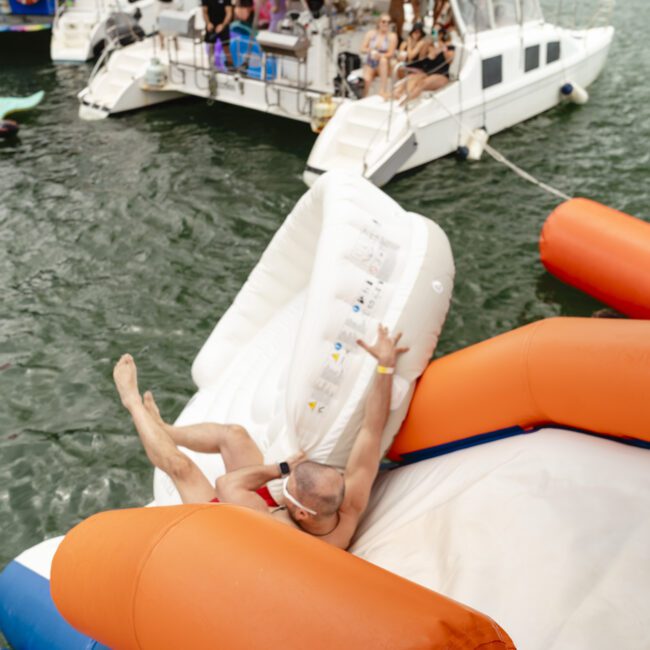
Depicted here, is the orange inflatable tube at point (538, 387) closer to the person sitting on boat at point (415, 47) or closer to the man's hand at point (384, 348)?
the man's hand at point (384, 348)

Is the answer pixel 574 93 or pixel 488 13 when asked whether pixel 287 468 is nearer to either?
pixel 488 13

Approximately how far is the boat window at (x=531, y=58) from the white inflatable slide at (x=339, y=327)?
6002 millimetres

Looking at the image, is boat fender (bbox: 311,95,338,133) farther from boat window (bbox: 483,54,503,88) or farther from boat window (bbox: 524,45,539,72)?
boat window (bbox: 524,45,539,72)

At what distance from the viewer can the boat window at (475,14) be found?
27.9 feet

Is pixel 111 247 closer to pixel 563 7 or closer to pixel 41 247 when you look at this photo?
pixel 41 247

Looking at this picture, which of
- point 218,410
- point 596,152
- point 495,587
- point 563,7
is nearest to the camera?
point 495,587

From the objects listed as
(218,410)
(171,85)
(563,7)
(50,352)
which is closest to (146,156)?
(171,85)

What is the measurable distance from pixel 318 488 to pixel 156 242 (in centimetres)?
461

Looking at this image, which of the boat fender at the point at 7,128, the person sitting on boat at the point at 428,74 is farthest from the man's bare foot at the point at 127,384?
the boat fender at the point at 7,128

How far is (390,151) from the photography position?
24.6 feet

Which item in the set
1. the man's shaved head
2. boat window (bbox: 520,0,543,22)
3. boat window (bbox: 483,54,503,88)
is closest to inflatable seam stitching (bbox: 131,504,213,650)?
the man's shaved head

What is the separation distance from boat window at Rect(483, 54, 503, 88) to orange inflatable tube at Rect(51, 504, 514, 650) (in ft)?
24.6

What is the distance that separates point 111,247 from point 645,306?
4.74 m

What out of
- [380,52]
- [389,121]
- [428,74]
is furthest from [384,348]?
[380,52]
